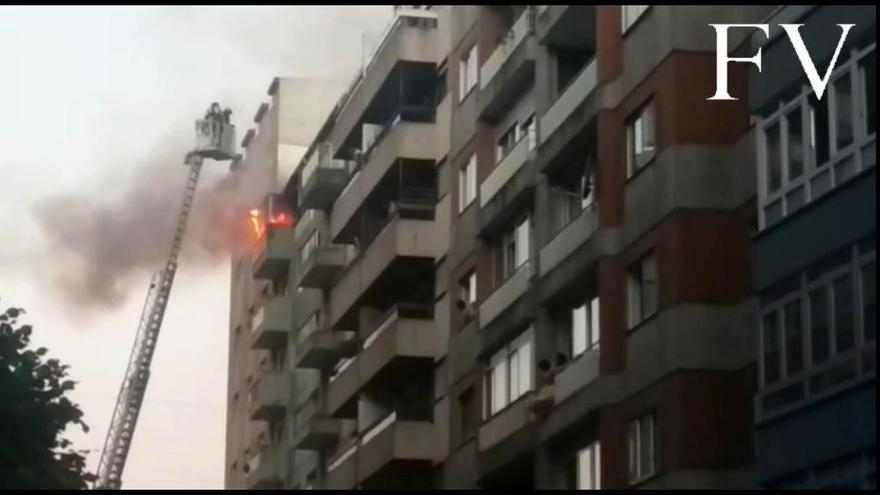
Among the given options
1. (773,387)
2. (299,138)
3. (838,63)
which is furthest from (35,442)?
(299,138)

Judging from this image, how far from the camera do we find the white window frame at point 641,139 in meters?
36.7

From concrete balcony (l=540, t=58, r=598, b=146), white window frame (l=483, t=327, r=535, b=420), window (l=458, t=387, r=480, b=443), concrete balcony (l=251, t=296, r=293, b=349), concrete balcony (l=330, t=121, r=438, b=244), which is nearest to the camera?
concrete balcony (l=540, t=58, r=598, b=146)

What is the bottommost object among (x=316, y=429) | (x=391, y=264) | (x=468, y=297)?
(x=316, y=429)

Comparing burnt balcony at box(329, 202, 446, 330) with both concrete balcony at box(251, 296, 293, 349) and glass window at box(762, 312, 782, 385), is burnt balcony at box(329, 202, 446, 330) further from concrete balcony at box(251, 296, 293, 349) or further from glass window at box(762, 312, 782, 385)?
glass window at box(762, 312, 782, 385)

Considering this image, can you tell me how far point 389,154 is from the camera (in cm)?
5312

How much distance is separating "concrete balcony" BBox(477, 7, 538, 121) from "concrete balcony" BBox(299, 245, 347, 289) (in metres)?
13.9

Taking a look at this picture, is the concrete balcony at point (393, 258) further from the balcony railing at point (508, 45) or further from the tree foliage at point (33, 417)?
the tree foliage at point (33, 417)

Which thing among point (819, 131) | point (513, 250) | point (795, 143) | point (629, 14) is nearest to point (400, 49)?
point (513, 250)

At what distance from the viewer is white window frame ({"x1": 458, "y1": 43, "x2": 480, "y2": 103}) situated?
4931 centimetres

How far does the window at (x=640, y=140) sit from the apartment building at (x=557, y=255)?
0.07m

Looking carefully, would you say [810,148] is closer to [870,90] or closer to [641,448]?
[870,90]

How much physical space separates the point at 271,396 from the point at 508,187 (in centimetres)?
2347

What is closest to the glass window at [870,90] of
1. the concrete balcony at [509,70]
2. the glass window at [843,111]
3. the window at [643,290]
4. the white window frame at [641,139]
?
the glass window at [843,111]

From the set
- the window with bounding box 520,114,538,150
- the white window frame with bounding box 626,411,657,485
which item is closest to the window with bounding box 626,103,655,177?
the white window frame with bounding box 626,411,657,485
